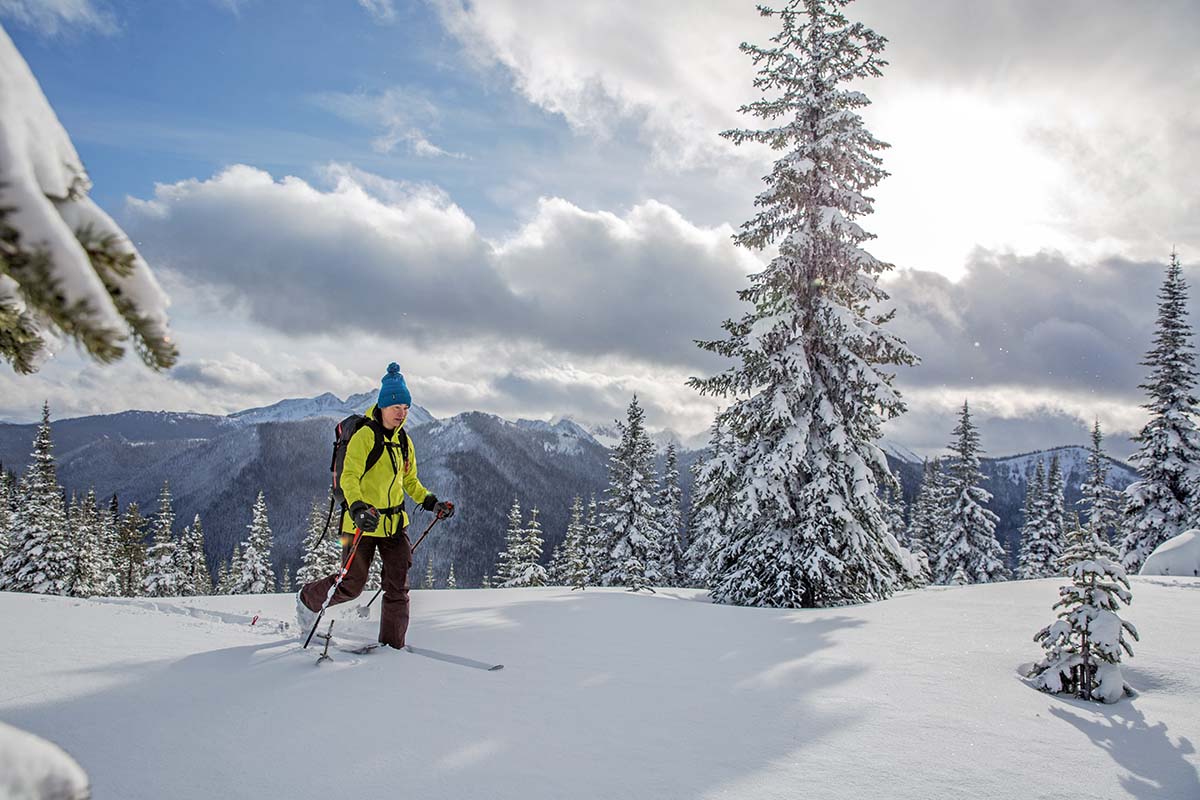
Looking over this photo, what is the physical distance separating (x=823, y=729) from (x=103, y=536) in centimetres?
5127

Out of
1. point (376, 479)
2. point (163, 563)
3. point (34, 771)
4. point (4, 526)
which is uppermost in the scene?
point (376, 479)

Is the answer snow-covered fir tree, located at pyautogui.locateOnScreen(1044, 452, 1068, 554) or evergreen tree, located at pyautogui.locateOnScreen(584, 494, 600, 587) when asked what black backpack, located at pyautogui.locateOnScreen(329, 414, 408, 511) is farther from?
snow-covered fir tree, located at pyautogui.locateOnScreen(1044, 452, 1068, 554)

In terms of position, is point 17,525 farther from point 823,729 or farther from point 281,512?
point 281,512

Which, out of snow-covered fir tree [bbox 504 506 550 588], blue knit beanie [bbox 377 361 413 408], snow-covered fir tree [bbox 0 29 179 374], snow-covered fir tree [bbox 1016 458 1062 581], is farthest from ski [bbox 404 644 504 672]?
snow-covered fir tree [bbox 1016 458 1062 581]

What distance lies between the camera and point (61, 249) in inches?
40.8

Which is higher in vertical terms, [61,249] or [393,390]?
[393,390]

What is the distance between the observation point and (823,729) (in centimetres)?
388

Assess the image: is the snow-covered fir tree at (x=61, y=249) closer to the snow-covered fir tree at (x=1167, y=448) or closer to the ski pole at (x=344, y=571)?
the ski pole at (x=344, y=571)

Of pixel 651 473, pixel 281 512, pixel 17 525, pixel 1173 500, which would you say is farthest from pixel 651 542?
pixel 281 512

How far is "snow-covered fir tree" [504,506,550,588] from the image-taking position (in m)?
34.2

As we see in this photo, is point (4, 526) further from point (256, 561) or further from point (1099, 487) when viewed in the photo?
point (1099, 487)

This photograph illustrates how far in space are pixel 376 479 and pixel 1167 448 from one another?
98.0 feet

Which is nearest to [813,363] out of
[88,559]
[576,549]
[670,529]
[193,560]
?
[670,529]

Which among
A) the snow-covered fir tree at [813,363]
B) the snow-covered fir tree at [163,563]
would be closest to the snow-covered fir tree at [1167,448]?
the snow-covered fir tree at [813,363]
